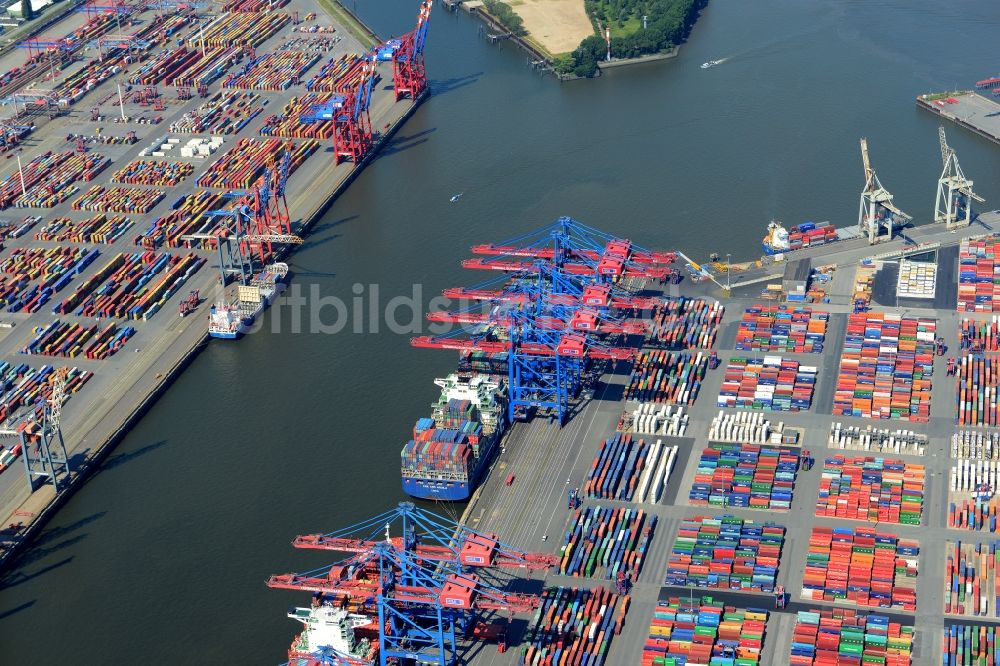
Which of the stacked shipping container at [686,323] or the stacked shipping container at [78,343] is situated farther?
the stacked shipping container at [78,343]

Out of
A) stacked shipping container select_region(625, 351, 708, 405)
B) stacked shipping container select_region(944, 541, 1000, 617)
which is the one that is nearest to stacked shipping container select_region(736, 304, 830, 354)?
stacked shipping container select_region(625, 351, 708, 405)

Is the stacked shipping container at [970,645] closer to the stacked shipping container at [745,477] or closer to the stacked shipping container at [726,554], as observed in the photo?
the stacked shipping container at [726,554]

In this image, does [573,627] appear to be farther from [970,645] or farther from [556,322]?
[556,322]

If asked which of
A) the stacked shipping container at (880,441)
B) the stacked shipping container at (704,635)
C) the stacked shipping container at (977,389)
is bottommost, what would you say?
the stacked shipping container at (704,635)

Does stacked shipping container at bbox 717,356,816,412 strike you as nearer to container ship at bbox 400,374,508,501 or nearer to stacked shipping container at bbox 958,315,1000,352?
stacked shipping container at bbox 958,315,1000,352

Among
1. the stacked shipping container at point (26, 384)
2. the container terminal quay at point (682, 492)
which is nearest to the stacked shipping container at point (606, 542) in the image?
the container terminal quay at point (682, 492)

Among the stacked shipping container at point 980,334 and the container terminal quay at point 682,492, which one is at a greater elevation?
the stacked shipping container at point 980,334

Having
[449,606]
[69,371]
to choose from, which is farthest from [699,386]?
[69,371]

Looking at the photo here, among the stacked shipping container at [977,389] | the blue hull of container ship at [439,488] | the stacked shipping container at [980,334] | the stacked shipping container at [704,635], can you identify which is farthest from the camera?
the stacked shipping container at [980,334]

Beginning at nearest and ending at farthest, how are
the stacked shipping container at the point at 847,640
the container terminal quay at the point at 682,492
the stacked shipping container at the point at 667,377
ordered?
1. the stacked shipping container at the point at 847,640
2. the container terminal quay at the point at 682,492
3. the stacked shipping container at the point at 667,377
